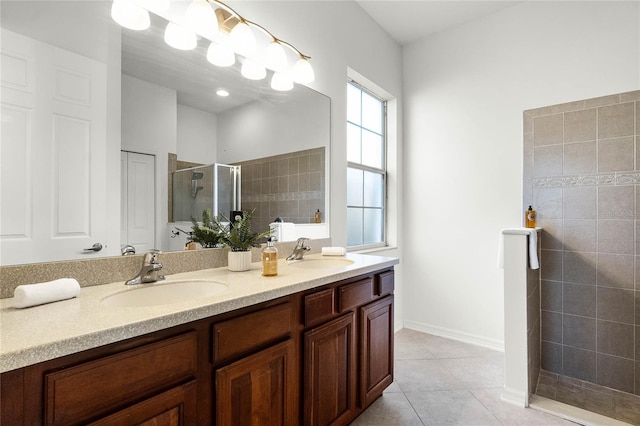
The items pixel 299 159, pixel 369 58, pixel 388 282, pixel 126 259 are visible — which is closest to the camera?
pixel 126 259

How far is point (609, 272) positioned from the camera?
2.21 m

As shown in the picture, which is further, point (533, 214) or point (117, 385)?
point (533, 214)

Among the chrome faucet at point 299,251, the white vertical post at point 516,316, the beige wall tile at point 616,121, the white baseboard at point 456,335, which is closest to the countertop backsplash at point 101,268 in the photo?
the chrome faucet at point 299,251

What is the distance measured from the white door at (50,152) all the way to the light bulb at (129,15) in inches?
8.7

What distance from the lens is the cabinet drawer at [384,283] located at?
1.81 meters

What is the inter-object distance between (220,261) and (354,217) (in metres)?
1.51

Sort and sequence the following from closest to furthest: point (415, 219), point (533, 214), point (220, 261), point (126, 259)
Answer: point (126, 259)
point (220, 261)
point (533, 214)
point (415, 219)

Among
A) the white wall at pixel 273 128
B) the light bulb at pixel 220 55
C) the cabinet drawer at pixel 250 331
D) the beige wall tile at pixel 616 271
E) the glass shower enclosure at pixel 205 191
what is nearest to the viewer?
the cabinet drawer at pixel 250 331

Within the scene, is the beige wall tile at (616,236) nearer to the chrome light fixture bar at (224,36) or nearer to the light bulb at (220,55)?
the chrome light fixture bar at (224,36)

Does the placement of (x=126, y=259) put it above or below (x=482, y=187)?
below

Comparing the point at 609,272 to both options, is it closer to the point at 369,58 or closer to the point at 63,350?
the point at 369,58

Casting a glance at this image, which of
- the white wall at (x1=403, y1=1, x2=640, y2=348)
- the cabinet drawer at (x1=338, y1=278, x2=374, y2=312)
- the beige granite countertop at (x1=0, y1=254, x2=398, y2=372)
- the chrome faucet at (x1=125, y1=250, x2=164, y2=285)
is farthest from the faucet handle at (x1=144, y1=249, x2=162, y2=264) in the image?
the white wall at (x1=403, y1=1, x2=640, y2=348)

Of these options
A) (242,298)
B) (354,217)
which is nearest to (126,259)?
(242,298)

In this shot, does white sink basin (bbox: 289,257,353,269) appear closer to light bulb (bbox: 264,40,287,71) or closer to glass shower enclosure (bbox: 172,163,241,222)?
glass shower enclosure (bbox: 172,163,241,222)
